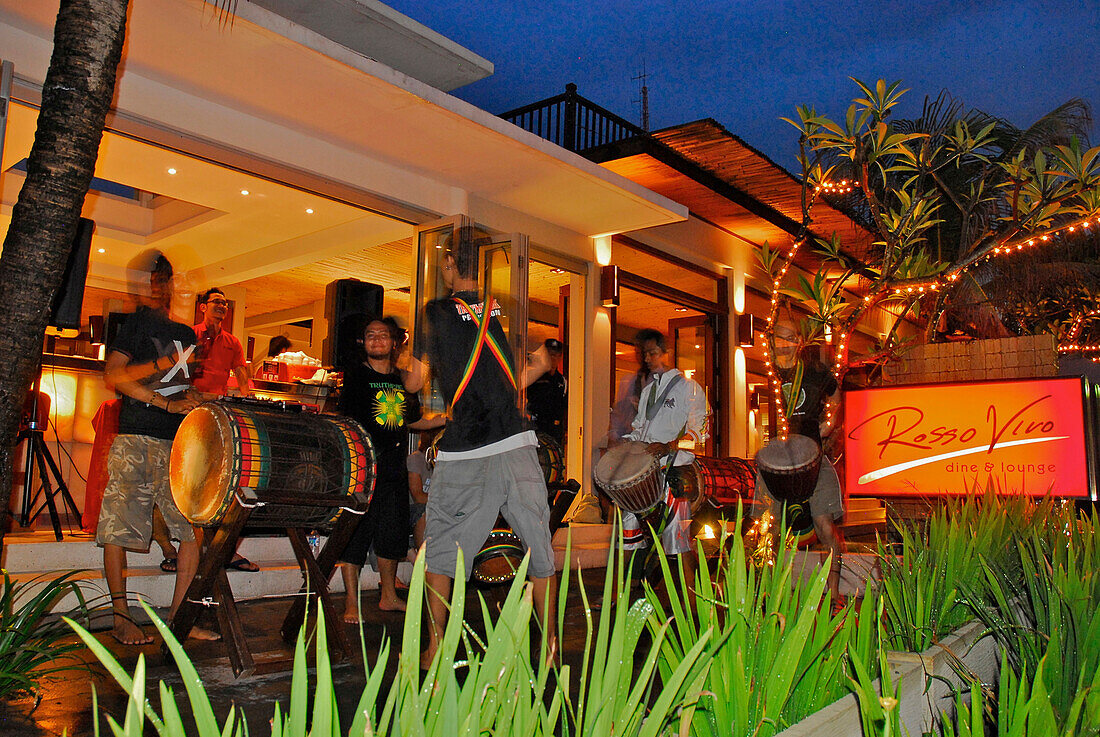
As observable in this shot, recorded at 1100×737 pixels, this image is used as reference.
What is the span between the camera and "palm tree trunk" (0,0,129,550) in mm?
2670

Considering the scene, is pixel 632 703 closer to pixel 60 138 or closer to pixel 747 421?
pixel 60 138

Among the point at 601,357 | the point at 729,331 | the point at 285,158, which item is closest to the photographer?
the point at 285,158

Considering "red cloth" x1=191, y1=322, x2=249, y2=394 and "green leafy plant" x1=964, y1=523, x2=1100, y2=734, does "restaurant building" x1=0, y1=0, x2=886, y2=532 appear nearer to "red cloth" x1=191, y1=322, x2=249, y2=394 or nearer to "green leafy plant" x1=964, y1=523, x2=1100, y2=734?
"red cloth" x1=191, y1=322, x2=249, y2=394

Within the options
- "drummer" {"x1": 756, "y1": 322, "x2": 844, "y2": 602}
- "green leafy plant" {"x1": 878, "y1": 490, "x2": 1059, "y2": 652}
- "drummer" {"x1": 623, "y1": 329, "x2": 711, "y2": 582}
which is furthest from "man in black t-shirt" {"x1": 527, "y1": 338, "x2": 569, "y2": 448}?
"green leafy plant" {"x1": 878, "y1": 490, "x2": 1059, "y2": 652}

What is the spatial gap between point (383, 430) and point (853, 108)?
3798 millimetres

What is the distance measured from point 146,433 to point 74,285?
126 cm

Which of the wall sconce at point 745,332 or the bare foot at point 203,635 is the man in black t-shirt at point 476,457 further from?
the wall sconce at point 745,332

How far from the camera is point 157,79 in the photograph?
6090mm

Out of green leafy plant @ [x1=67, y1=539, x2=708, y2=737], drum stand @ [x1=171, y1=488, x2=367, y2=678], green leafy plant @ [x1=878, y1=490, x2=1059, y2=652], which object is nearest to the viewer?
green leafy plant @ [x1=67, y1=539, x2=708, y2=737]

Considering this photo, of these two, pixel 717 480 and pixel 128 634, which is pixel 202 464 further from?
pixel 717 480

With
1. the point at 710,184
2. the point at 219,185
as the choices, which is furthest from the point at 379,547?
the point at 710,184

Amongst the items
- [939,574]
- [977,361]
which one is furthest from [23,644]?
[977,361]

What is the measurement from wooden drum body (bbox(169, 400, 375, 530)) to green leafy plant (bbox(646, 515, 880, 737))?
7.15 feet

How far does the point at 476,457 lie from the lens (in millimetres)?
3395
